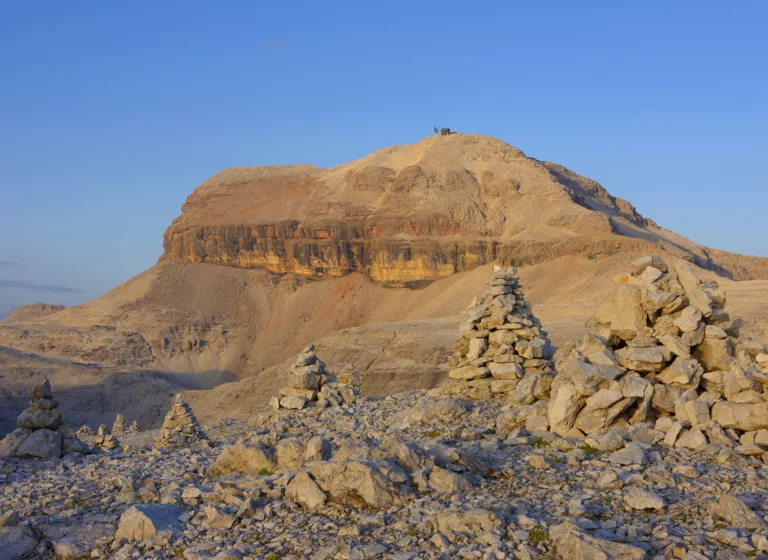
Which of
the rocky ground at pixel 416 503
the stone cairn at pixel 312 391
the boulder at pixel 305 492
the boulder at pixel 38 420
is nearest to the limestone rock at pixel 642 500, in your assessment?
the rocky ground at pixel 416 503

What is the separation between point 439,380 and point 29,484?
190 feet

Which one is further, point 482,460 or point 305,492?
point 482,460

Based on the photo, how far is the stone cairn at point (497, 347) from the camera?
17359 mm

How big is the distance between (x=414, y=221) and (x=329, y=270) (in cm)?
2010

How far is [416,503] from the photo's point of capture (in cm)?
916

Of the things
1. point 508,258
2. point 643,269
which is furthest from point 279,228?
point 643,269

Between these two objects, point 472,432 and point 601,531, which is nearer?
point 601,531

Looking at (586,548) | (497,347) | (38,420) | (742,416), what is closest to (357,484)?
(586,548)

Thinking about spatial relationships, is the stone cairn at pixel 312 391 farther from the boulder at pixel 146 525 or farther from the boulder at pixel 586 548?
the boulder at pixel 586 548

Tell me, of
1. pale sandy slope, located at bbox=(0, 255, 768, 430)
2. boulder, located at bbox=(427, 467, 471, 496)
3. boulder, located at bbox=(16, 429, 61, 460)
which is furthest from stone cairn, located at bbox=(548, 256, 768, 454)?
pale sandy slope, located at bbox=(0, 255, 768, 430)

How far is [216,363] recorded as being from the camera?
423ft

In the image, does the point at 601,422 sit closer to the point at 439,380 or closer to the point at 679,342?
the point at 679,342

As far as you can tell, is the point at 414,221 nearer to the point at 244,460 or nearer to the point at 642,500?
the point at 244,460

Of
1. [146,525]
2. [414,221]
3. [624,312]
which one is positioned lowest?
[146,525]
